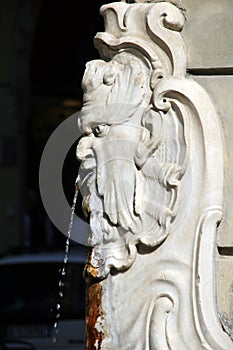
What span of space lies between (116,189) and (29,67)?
Result: 12.5 meters

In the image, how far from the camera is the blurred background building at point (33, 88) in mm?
14750

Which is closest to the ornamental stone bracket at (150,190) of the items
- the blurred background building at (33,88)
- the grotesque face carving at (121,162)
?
the grotesque face carving at (121,162)

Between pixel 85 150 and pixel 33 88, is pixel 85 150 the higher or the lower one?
the lower one

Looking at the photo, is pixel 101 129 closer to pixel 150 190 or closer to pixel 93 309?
pixel 150 190

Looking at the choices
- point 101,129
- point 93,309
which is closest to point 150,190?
point 101,129

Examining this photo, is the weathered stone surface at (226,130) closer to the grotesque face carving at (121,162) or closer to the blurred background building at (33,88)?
the grotesque face carving at (121,162)

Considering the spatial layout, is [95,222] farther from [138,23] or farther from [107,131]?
[138,23]

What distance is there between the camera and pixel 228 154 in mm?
2797

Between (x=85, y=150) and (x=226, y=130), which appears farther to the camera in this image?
(x=85, y=150)

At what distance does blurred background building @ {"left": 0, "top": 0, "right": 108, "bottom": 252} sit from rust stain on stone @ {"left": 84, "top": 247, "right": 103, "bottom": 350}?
11.0 metres

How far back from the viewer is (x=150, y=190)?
2799 mm

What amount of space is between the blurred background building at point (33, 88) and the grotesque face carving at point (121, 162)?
1104 cm

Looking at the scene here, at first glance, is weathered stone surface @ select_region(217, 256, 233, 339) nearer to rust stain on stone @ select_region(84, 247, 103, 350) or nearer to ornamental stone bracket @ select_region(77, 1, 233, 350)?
ornamental stone bracket @ select_region(77, 1, 233, 350)

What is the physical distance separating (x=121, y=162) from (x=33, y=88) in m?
12.9
